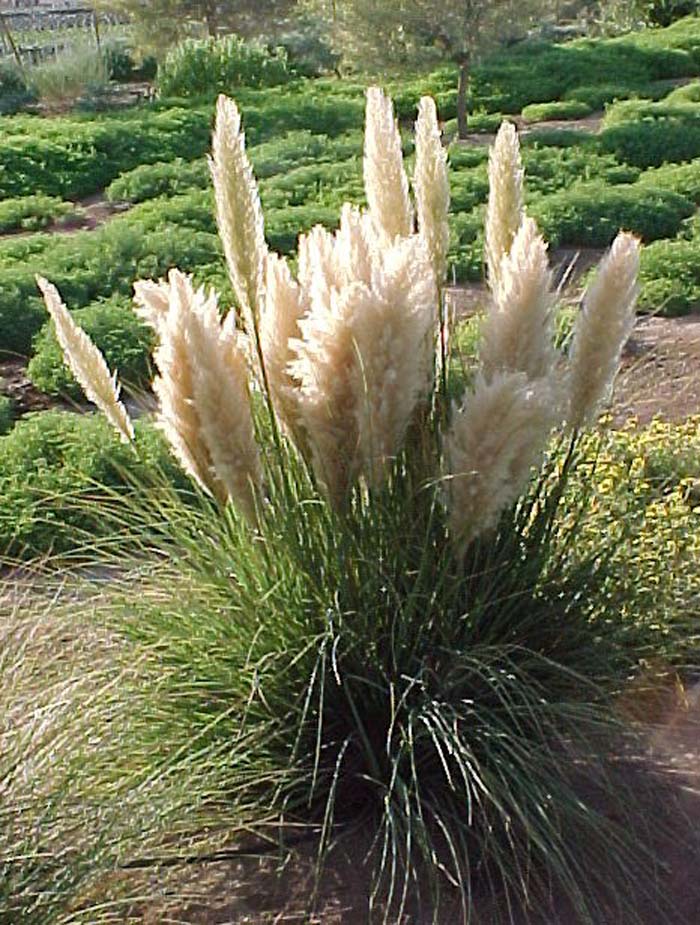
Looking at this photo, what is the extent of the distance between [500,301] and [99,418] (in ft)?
10.7

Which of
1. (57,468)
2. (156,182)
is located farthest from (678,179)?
(57,468)

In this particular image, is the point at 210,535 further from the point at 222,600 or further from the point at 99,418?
the point at 99,418

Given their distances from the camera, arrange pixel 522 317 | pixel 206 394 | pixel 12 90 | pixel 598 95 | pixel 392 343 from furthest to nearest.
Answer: pixel 12 90 → pixel 598 95 → pixel 522 317 → pixel 206 394 → pixel 392 343

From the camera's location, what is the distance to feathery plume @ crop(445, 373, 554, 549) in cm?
272

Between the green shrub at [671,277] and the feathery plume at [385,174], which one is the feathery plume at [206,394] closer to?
the feathery plume at [385,174]

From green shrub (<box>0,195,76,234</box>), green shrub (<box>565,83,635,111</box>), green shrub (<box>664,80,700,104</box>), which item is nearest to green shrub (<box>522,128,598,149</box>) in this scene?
green shrub (<box>664,80,700,104</box>)

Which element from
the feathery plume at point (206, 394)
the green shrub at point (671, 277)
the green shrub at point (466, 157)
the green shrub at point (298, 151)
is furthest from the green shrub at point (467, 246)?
the feathery plume at point (206, 394)

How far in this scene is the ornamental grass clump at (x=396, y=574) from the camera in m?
2.79

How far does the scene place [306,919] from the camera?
2816 mm

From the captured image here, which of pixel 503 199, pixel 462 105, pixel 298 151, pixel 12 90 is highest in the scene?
pixel 503 199

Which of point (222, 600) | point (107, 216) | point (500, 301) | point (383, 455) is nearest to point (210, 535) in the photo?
point (222, 600)

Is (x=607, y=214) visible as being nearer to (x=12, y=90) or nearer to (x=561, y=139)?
(x=561, y=139)

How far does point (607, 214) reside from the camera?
9.09m

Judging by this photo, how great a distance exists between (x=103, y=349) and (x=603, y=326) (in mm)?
4276
